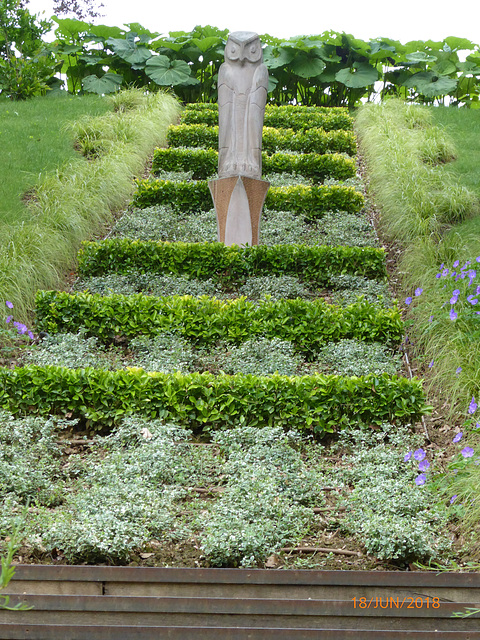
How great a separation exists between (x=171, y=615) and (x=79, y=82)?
16.5 meters

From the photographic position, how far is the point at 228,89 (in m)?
8.38

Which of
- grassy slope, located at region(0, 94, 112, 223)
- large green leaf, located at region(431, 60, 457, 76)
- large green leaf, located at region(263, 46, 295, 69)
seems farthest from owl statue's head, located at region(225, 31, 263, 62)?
large green leaf, located at region(431, 60, 457, 76)

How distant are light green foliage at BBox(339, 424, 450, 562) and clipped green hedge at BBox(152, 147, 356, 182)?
7.45 metres

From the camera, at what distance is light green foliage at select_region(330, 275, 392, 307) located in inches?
287

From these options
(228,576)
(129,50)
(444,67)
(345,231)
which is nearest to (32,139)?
(129,50)

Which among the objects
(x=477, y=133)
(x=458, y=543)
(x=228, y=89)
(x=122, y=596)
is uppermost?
(x=228, y=89)

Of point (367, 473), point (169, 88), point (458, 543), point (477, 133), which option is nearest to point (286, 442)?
point (367, 473)

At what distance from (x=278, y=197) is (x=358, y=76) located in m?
7.42

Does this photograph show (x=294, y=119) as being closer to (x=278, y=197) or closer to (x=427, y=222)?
(x=278, y=197)

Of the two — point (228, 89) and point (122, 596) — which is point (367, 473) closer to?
point (122, 596)

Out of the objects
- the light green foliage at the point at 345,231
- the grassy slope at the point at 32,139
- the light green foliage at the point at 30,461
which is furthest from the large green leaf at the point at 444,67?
the light green foliage at the point at 30,461

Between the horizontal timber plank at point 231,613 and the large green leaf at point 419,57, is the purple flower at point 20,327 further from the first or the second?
the large green leaf at point 419,57

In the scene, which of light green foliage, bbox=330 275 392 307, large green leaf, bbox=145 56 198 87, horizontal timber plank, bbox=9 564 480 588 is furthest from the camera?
large green leaf, bbox=145 56 198 87

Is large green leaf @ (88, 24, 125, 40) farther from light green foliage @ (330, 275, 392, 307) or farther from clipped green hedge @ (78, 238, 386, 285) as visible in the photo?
light green foliage @ (330, 275, 392, 307)
